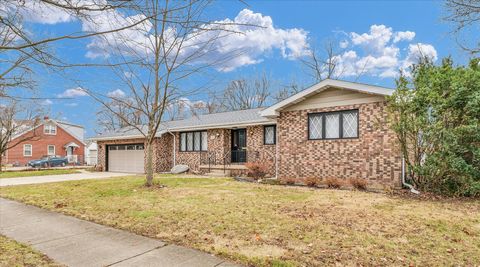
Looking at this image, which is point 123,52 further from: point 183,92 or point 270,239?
point 270,239

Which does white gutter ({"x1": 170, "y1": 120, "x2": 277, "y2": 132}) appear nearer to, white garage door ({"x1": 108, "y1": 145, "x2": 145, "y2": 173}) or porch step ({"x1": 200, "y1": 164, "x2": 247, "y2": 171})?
porch step ({"x1": 200, "y1": 164, "x2": 247, "y2": 171})

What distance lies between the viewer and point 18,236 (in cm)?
525

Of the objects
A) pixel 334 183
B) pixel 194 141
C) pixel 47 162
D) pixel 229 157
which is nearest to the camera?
pixel 334 183

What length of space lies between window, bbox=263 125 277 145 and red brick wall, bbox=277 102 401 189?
202cm

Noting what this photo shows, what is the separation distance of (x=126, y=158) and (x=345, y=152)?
16954mm

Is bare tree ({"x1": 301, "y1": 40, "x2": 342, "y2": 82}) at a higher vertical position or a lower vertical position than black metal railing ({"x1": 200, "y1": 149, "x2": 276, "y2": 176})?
higher

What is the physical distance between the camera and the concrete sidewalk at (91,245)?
3883mm

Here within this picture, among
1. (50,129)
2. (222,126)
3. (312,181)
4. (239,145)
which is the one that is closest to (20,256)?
(312,181)

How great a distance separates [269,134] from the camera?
616 inches

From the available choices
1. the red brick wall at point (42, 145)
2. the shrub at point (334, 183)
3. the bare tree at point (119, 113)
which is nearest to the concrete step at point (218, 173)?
the bare tree at point (119, 113)

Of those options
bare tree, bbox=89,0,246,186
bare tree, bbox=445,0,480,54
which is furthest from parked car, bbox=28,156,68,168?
bare tree, bbox=445,0,480,54

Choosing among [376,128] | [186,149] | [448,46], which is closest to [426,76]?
[376,128]

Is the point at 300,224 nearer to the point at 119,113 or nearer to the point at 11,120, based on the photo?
the point at 119,113

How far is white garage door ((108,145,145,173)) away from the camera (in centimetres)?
2156
